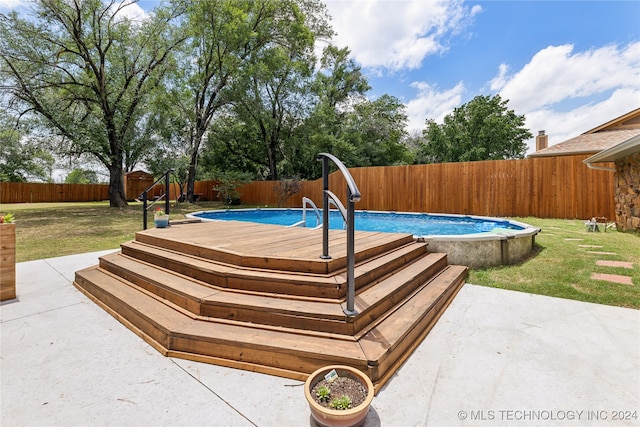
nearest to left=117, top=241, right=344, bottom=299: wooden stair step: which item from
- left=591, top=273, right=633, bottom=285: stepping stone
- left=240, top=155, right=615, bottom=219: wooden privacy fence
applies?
left=591, top=273, right=633, bottom=285: stepping stone

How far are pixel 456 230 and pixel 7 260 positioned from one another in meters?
8.07

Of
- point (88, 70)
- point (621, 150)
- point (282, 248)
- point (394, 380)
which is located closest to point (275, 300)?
point (282, 248)

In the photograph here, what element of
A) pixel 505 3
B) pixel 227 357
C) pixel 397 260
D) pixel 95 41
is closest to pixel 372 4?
pixel 505 3

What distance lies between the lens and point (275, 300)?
2.32 metres

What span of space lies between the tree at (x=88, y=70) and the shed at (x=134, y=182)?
9443 millimetres

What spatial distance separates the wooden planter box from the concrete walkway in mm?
678

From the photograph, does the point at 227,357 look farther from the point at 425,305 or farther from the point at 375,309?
the point at 425,305

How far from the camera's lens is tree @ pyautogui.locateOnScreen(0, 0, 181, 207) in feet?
32.4

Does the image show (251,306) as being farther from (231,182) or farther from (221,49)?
(221,49)

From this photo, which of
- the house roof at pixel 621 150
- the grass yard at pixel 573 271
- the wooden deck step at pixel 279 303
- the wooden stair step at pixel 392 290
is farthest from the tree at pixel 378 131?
the wooden deck step at pixel 279 303

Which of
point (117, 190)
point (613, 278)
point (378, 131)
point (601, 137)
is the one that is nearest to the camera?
point (613, 278)

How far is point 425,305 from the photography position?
2611 millimetres

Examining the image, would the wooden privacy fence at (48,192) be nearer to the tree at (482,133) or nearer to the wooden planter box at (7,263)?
the wooden planter box at (7,263)

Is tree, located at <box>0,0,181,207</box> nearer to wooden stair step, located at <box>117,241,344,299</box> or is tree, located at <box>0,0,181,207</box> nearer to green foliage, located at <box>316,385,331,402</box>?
wooden stair step, located at <box>117,241,344,299</box>
